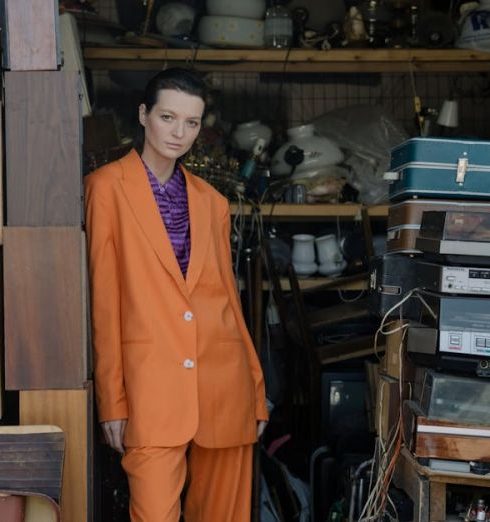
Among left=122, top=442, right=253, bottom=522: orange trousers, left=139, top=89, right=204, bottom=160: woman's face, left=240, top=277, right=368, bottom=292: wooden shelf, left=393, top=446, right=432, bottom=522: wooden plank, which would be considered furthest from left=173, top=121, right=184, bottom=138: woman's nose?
left=240, top=277, right=368, bottom=292: wooden shelf

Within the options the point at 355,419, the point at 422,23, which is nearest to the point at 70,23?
the point at 422,23

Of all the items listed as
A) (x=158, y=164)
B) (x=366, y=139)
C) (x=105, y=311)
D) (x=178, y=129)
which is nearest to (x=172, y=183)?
(x=158, y=164)

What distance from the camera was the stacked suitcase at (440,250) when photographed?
339 centimetres

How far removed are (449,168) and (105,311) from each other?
4.00ft

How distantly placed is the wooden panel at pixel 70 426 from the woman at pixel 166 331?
0.17m

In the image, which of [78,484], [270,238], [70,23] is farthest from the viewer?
[270,238]

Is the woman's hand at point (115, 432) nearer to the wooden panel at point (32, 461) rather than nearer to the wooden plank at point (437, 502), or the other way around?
the wooden panel at point (32, 461)

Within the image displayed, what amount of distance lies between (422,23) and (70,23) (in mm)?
1844

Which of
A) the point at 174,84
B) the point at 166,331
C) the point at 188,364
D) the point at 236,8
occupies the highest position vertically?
the point at 236,8

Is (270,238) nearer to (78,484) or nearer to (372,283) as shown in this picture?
(372,283)

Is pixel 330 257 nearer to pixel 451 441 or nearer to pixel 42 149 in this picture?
pixel 451 441

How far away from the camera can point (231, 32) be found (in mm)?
5434

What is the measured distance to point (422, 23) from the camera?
219 inches

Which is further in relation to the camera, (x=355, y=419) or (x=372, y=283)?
(x=355, y=419)
